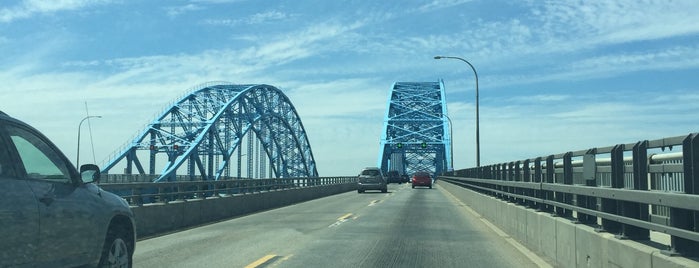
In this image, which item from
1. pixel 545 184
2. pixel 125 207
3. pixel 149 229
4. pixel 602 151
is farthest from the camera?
A: pixel 149 229

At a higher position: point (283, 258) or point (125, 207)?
point (125, 207)

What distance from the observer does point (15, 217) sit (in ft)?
16.4

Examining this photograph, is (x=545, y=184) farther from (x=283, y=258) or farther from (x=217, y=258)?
(x=217, y=258)

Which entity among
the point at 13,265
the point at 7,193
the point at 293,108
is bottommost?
the point at 13,265

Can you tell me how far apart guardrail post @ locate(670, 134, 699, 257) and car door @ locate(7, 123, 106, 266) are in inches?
208

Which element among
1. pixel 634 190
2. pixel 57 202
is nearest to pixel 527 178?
pixel 634 190

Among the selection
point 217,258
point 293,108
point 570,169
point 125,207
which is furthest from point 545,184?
point 293,108

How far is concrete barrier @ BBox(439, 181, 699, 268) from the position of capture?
5.77 m

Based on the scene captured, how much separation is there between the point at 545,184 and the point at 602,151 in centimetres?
279

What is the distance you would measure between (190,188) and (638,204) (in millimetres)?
15615

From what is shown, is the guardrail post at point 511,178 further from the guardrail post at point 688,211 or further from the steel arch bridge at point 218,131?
the steel arch bridge at point 218,131

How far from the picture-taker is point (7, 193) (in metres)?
4.97

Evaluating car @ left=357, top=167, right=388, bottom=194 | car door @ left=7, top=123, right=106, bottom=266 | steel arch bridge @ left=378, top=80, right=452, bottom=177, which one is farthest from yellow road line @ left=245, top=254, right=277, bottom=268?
steel arch bridge @ left=378, top=80, right=452, bottom=177

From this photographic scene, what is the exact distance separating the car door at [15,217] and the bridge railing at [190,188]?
771 centimetres
